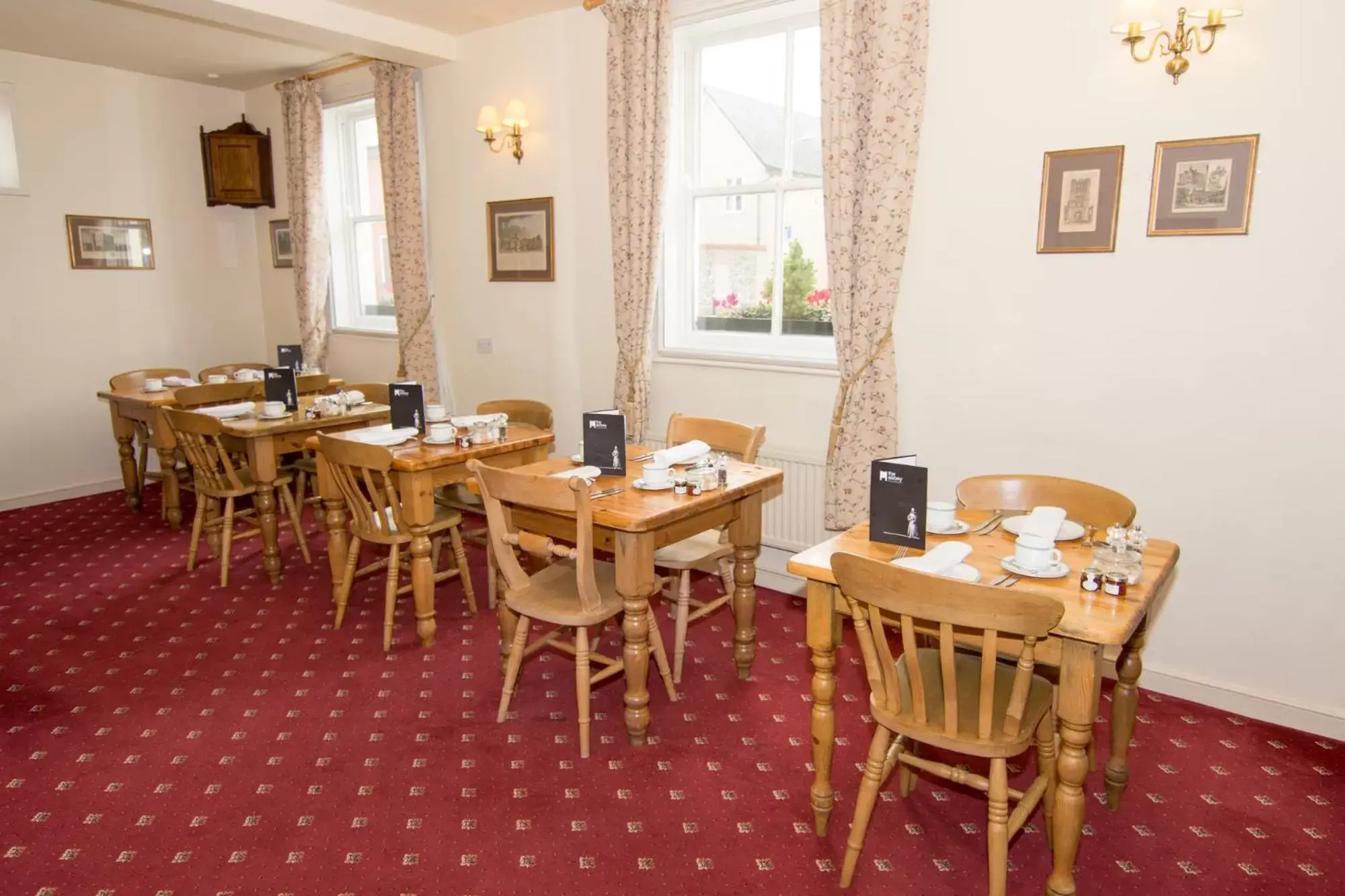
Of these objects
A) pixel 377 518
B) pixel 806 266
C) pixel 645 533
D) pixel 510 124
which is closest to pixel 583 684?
pixel 645 533

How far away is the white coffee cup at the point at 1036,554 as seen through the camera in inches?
82.6

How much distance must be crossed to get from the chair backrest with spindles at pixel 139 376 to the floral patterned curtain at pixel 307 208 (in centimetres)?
89

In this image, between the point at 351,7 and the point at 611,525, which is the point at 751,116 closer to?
the point at 351,7

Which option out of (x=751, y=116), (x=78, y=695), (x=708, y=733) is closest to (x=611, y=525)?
(x=708, y=733)

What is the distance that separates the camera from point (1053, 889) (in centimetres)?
204

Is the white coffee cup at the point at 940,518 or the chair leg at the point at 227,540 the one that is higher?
the white coffee cup at the point at 940,518

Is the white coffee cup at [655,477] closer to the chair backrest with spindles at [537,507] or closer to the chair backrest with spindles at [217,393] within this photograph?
the chair backrest with spindles at [537,507]

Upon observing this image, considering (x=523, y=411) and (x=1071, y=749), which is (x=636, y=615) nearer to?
(x=1071, y=749)

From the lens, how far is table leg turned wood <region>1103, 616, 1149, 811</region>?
2.37 metres

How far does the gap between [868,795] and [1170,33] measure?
2.70 meters

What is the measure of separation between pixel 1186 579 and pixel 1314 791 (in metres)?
0.79

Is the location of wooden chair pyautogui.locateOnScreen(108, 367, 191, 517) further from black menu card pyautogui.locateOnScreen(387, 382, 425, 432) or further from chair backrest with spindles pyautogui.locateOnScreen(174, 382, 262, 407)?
black menu card pyautogui.locateOnScreen(387, 382, 425, 432)

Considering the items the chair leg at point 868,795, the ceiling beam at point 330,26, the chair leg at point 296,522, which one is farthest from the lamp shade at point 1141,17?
the chair leg at point 296,522

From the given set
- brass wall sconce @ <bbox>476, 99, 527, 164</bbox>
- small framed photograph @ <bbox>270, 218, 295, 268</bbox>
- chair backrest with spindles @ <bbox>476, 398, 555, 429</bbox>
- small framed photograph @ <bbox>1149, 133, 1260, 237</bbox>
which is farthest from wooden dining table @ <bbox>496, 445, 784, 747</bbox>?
small framed photograph @ <bbox>270, 218, 295, 268</bbox>
